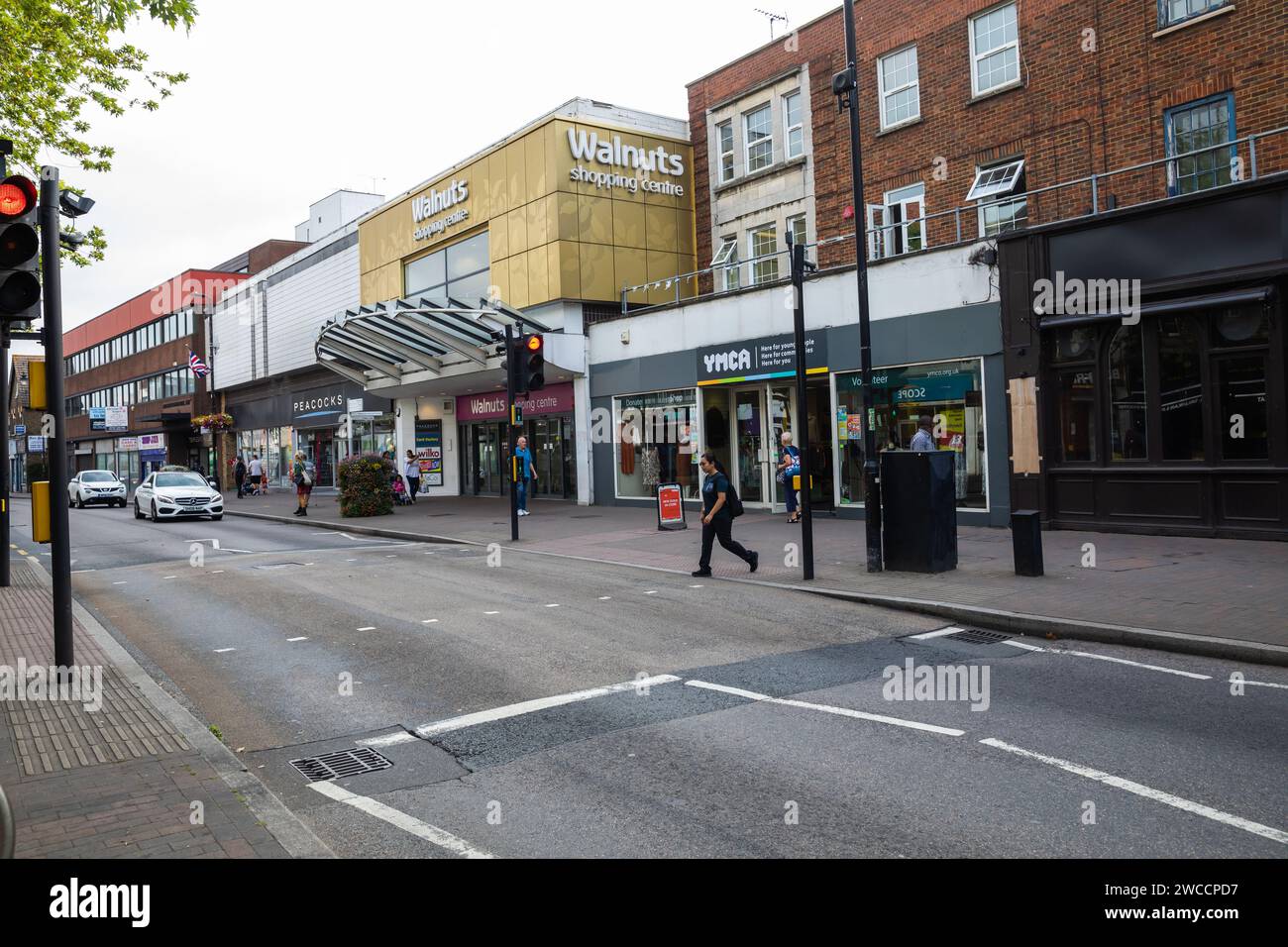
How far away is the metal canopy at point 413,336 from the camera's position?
24109mm

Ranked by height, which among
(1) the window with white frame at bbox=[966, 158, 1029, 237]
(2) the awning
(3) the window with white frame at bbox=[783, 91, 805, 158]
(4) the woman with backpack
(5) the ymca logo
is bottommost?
(4) the woman with backpack

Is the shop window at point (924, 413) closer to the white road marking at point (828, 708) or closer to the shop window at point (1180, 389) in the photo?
the shop window at point (1180, 389)

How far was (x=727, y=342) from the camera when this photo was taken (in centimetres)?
2119

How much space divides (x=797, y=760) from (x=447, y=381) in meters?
25.6

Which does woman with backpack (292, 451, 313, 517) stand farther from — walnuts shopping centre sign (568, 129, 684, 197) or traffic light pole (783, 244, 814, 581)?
traffic light pole (783, 244, 814, 581)

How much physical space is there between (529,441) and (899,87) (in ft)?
47.1

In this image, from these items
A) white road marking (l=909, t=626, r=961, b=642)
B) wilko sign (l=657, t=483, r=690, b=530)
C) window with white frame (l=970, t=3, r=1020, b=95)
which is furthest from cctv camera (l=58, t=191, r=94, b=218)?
window with white frame (l=970, t=3, r=1020, b=95)

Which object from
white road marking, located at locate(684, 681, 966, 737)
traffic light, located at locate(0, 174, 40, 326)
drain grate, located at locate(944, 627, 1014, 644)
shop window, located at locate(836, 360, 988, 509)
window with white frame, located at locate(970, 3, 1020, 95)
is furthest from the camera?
window with white frame, located at locate(970, 3, 1020, 95)

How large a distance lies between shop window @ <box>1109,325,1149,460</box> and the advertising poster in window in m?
23.5

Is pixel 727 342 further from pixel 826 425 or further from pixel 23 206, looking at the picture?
pixel 23 206

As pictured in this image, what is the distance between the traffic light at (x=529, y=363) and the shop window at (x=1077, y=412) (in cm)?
867

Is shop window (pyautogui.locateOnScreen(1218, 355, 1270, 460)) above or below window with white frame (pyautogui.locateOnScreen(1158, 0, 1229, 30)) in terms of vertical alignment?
below

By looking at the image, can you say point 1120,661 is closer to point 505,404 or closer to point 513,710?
point 513,710

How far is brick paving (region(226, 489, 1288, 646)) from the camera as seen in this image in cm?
855
